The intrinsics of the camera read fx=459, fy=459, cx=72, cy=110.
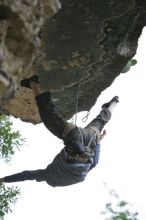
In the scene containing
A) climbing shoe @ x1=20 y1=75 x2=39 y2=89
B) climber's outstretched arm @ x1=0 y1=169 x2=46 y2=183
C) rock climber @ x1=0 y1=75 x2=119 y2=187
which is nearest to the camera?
rock climber @ x1=0 y1=75 x2=119 y2=187

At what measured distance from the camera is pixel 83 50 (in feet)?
17.6

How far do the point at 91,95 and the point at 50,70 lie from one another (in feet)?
3.26

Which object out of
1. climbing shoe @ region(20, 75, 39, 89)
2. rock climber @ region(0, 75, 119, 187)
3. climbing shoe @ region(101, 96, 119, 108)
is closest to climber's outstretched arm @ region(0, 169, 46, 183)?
rock climber @ region(0, 75, 119, 187)

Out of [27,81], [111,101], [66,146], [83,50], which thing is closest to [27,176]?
[66,146]

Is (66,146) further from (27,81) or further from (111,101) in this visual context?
(111,101)

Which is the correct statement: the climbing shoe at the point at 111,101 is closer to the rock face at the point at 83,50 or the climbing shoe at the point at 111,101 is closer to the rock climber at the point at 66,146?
the rock face at the point at 83,50

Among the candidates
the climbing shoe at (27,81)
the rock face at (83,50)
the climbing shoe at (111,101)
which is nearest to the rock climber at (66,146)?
the climbing shoe at (27,81)

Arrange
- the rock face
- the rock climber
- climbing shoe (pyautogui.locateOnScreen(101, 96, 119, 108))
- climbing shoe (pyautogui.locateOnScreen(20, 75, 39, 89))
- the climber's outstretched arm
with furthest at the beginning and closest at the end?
climbing shoe (pyautogui.locateOnScreen(101, 96, 119, 108))
the climber's outstretched arm
climbing shoe (pyautogui.locateOnScreen(20, 75, 39, 89))
the rock climber
the rock face

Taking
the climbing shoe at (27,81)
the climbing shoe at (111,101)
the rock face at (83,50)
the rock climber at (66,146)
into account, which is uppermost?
the climbing shoe at (111,101)

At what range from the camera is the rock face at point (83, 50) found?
4742 millimetres

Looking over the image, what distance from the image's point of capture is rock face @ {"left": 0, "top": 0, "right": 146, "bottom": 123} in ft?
15.6

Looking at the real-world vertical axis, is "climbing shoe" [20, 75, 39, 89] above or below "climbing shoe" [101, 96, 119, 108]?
below

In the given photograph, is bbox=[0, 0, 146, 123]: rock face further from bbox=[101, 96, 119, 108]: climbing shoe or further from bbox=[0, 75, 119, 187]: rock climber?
bbox=[0, 75, 119, 187]: rock climber

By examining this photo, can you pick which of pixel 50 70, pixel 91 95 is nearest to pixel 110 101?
pixel 91 95
